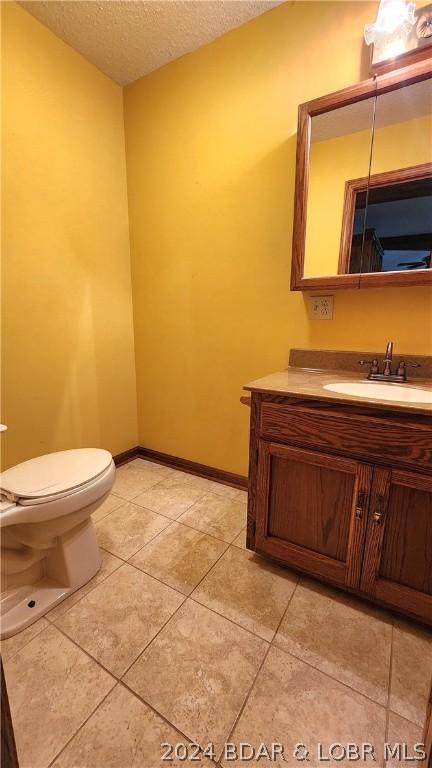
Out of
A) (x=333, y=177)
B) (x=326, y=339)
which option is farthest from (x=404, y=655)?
(x=333, y=177)

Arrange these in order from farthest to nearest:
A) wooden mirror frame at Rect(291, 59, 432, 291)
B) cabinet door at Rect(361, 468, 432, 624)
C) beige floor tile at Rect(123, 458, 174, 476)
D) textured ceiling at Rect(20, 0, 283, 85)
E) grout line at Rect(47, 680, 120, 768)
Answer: beige floor tile at Rect(123, 458, 174, 476)
textured ceiling at Rect(20, 0, 283, 85)
wooden mirror frame at Rect(291, 59, 432, 291)
cabinet door at Rect(361, 468, 432, 624)
grout line at Rect(47, 680, 120, 768)

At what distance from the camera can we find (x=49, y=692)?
32.1 inches

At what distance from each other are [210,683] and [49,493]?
721 millimetres

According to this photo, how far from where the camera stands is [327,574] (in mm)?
1073

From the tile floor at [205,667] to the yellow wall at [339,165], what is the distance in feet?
4.40

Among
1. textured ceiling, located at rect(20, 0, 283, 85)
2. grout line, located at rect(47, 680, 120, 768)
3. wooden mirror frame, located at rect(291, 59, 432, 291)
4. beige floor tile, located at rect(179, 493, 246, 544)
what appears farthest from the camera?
beige floor tile, located at rect(179, 493, 246, 544)

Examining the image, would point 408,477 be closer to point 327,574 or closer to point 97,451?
point 327,574

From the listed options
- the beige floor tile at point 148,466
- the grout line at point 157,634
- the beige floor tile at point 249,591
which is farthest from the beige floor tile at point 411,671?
the beige floor tile at point 148,466

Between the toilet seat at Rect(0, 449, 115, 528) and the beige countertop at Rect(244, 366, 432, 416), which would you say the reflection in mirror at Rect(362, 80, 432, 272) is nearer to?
the beige countertop at Rect(244, 366, 432, 416)

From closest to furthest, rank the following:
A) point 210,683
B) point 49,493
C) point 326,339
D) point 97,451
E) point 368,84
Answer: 1. point 210,683
2. point 49,493
3. point 368,84
4. point 97,451
5. point 326,339

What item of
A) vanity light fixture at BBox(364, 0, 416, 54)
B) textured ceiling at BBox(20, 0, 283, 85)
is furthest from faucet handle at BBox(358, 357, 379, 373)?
textured ceiling at BBox(20, 0, 283, 85)

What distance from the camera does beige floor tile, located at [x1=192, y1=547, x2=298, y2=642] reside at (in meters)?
1.03

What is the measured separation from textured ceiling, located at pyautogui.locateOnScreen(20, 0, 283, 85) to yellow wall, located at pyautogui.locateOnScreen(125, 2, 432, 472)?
6 centimetres

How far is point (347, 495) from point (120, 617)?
0.87 meters
